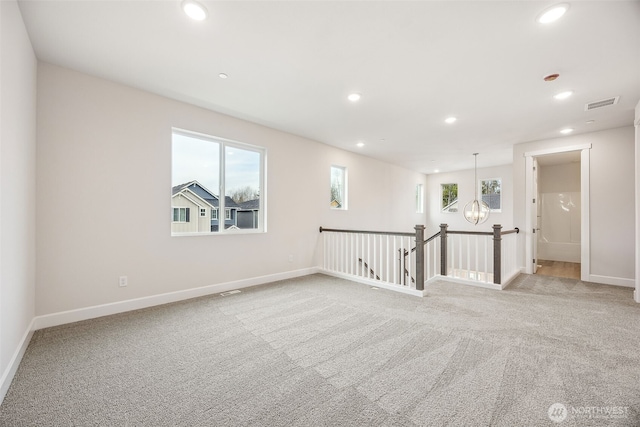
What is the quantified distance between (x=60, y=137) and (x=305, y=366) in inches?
131

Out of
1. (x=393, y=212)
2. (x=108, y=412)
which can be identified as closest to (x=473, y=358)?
(x=108, y=412)

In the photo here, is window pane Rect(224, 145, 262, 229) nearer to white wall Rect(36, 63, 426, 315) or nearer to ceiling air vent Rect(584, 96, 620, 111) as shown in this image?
white wall Rect(36, 63, 426, 315)

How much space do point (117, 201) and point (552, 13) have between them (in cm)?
442

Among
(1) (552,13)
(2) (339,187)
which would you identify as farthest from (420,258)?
(2) (339,187)

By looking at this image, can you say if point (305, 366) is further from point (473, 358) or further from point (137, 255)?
point (137, 255)

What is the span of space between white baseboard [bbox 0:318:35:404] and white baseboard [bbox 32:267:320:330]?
0.64 ft

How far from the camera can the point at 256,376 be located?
1904 mm

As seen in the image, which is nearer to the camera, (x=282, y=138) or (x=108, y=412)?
(x=108, y=412)

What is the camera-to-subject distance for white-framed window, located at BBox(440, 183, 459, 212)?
9.16 m

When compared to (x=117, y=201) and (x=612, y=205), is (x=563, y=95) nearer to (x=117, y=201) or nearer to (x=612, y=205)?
(x=612, y=205)

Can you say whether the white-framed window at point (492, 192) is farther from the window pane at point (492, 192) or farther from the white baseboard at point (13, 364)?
the white baseboard at point (13, 364)

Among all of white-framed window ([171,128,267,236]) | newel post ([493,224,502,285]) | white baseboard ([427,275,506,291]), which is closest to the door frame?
newel post ([493,224,502,285])

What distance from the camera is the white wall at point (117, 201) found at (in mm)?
2744

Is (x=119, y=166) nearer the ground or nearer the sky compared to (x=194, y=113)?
nearer the ground
